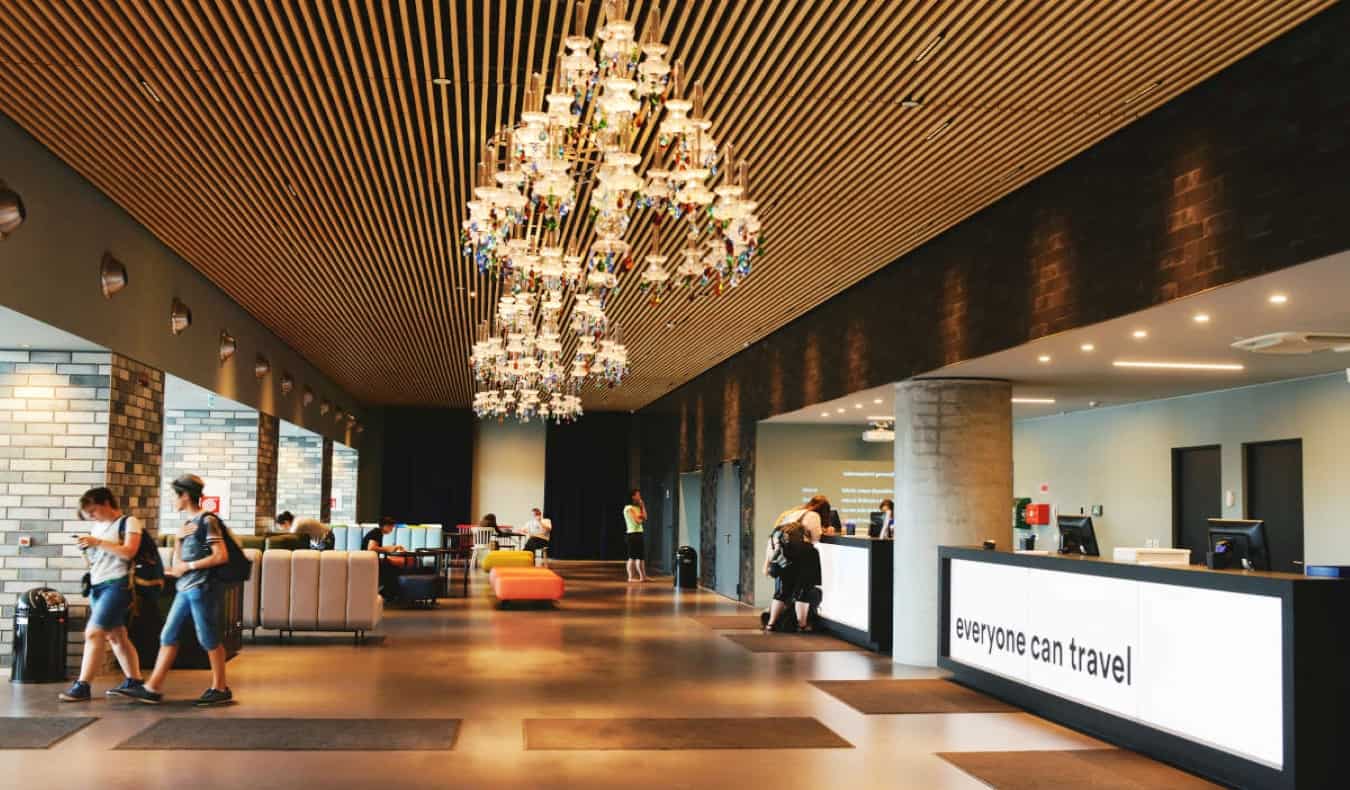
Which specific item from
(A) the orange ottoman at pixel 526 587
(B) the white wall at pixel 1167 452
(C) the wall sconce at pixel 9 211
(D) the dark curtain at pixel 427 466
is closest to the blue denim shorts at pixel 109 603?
(C) the wall sconce at pixel 9 211

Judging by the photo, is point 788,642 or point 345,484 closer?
point 788,642

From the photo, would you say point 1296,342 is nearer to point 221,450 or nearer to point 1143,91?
point 1143,91

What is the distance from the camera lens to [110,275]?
918 centimetres

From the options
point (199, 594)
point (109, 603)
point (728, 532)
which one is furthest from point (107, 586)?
point (728, 532)

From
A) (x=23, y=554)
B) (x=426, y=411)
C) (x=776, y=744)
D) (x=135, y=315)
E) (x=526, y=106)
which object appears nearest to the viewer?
(x=526, y=106)

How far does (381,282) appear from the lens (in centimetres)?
1225

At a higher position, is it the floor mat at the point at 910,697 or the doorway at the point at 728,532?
the doorway at the point at 728,532

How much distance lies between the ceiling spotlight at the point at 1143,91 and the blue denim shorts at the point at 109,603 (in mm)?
6571

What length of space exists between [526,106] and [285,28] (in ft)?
3.99

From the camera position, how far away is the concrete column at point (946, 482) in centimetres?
1019

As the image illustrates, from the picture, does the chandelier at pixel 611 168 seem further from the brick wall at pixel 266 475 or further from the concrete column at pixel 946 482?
the brick wall at pixel 266 475

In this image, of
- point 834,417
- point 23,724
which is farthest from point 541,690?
point 834,417

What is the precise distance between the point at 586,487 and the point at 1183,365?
844 inches

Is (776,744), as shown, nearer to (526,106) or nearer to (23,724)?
(526,106)
